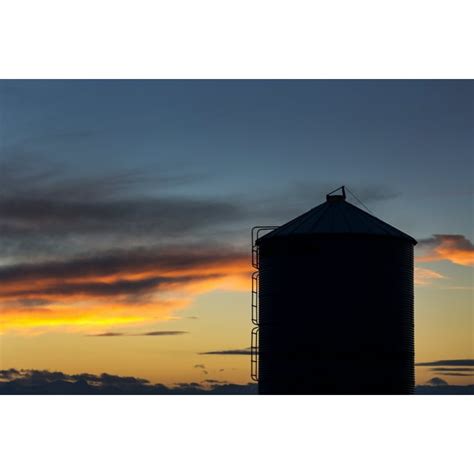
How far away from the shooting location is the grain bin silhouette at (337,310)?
1108 inches

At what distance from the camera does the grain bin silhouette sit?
2814 centimetres

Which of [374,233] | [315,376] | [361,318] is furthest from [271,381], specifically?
[374,233]

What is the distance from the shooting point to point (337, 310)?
2819 cm

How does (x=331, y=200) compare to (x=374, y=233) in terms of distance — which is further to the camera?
(x=331, y=200)

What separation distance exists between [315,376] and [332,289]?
273 cm

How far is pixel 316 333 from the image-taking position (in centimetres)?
2819

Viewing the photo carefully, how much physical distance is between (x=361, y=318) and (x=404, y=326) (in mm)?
1700

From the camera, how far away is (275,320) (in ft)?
95.6

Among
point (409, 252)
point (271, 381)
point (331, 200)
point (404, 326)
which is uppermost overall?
point (331, 200)

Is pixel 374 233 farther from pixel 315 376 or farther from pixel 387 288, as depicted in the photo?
pixel 315 376

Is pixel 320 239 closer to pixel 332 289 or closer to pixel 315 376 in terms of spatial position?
pixel 332 289

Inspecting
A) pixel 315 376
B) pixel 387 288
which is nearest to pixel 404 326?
pixel 387 288

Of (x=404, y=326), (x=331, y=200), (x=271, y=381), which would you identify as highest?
(x=331, y=200)

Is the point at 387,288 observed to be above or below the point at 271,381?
above
